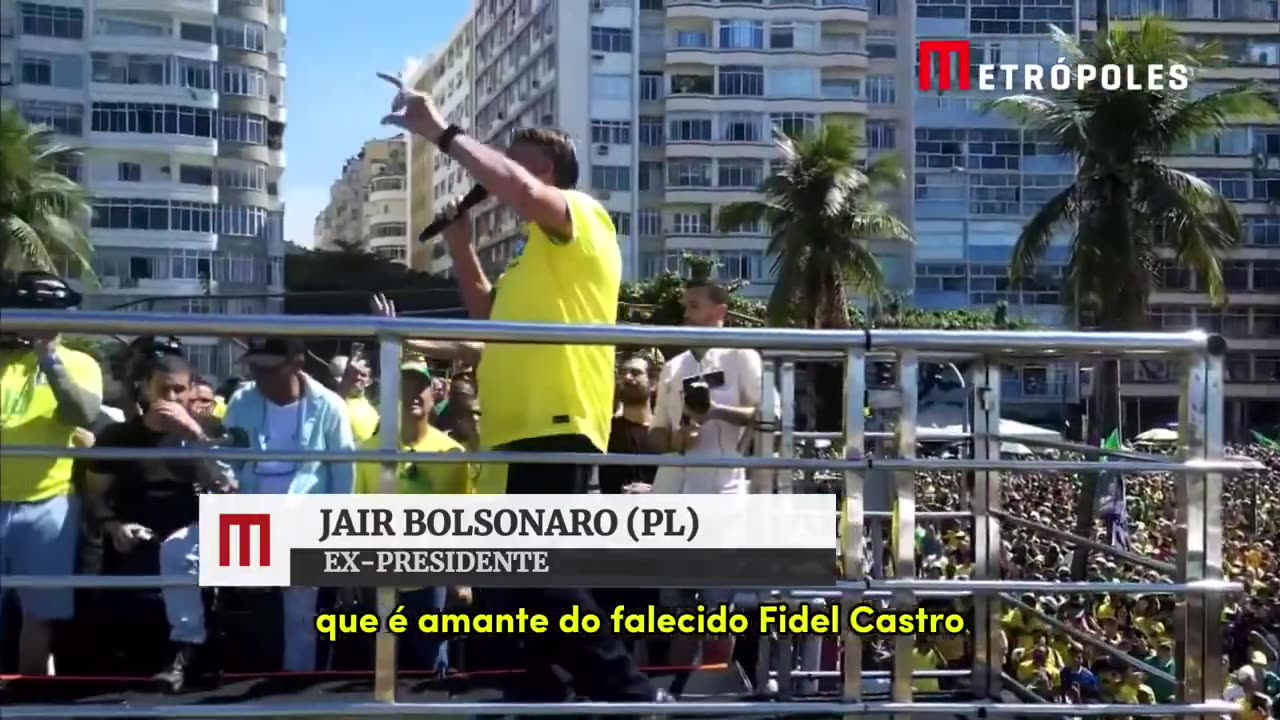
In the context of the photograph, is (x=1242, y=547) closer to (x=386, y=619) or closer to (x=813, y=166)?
(x=386, y=619)

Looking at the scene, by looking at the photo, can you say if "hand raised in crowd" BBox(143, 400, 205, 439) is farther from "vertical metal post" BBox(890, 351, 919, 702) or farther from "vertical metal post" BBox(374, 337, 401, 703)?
"vertical metal post" BBox(890, 351, 919, 702)

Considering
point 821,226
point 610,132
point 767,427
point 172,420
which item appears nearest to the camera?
point 172,420

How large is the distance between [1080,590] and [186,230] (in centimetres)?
6088

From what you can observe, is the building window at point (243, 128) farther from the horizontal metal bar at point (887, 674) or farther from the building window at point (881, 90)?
the horizontal metal bar at point (887, 674)

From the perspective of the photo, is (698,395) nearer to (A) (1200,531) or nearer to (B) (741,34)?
(A) (1200,531)

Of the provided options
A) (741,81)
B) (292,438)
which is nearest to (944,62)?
(741,81)

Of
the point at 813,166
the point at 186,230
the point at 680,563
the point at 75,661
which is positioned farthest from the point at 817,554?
the point at 186,230

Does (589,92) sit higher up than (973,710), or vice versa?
(589,92)

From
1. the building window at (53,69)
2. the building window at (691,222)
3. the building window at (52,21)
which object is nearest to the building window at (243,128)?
the building window at (53,69)

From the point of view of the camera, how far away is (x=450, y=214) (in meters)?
4.50

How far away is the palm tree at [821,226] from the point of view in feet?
127

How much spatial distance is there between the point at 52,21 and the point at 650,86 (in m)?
25.5

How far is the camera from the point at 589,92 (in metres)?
64.9
